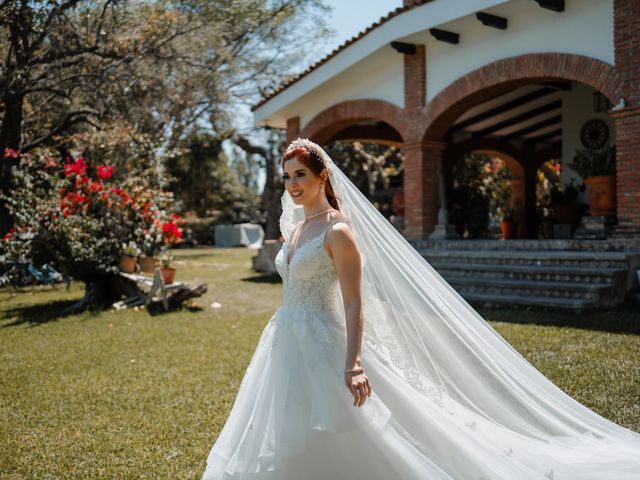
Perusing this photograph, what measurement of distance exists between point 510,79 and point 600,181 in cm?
232

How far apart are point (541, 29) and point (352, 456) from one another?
890 centimetres

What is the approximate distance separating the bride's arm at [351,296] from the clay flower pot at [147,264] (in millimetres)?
8121

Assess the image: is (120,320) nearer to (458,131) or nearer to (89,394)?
(89,394)

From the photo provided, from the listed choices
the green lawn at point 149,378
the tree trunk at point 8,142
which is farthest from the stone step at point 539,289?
the tree trunk at point 8,142

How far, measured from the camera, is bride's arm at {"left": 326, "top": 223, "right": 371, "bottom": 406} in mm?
2336

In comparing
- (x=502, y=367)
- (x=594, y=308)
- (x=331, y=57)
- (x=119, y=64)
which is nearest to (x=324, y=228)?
(x=502, y=367)

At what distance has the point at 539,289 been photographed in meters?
8.20

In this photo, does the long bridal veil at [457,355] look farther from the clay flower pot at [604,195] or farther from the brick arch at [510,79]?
the clay flower pot at [604,195]

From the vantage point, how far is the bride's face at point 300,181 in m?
2.63

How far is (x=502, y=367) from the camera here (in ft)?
9.94

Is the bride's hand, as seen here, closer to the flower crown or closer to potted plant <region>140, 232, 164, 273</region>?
the flower crown

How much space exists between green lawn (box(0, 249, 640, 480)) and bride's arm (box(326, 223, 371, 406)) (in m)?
1.48

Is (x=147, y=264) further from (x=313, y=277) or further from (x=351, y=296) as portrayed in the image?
(x=351, y=296)

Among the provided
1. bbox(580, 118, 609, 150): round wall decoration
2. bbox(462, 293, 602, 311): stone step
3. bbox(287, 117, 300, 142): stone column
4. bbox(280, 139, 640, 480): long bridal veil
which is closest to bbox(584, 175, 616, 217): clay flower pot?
bbox(462, 293, 602, 311): stone step
